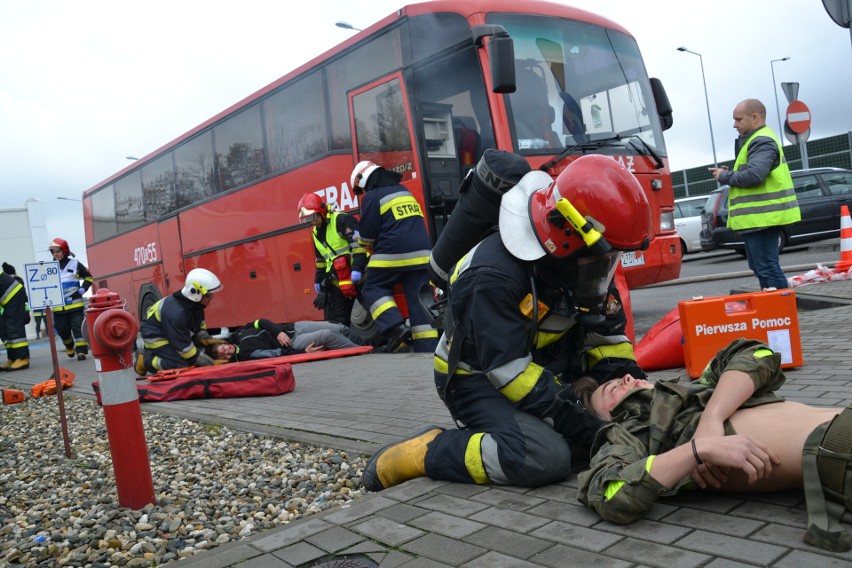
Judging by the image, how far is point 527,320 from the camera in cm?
307

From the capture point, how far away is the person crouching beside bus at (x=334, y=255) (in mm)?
9180

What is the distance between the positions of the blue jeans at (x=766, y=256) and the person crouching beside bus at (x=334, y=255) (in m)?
4.35

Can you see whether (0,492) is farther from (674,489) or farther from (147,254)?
(147,254)

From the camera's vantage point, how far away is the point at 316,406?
579cm

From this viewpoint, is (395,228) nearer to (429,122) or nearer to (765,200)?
(429,122)

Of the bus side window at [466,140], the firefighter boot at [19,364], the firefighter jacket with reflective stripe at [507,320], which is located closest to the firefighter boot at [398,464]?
the firefighter jacket with reflective stripe at [507,320]

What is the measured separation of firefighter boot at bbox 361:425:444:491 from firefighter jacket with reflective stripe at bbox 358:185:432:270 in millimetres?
4974

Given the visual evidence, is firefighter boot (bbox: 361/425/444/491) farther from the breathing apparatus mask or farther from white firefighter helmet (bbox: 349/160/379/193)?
white firefighter helmet (bbox: 349/160/379/193)

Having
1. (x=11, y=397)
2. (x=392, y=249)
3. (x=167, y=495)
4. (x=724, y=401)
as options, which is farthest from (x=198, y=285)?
(x=724, y=401)

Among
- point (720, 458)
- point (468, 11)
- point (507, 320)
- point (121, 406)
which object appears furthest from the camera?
point (468, 11)

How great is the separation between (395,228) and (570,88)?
7.97 ft

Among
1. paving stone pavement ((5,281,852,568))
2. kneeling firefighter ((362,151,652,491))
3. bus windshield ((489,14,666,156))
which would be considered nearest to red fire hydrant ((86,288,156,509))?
paving stone pavement ((5,281,852,568))

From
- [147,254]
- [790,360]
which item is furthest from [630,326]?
[147,254]

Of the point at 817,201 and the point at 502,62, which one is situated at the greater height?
the point at 502,62
